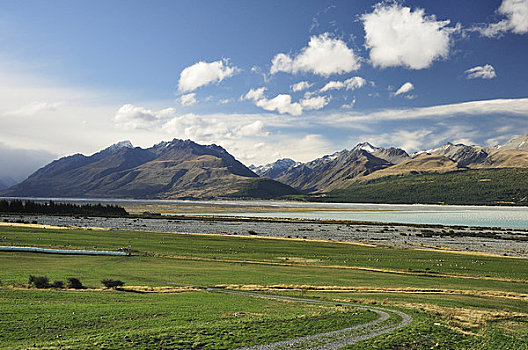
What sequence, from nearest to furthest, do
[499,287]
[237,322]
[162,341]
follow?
[162,341] < [237,322] < [499,287]

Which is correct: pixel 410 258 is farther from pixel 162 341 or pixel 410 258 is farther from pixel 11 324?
pixel 11 324

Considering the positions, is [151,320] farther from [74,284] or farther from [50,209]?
[50,209]

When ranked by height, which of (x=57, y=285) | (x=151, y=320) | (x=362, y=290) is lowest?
(x=362, y=290)

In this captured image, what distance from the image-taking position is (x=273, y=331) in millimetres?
18328

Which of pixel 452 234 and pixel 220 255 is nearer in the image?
pixel 220 255

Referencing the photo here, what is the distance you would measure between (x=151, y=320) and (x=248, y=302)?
28.0ft

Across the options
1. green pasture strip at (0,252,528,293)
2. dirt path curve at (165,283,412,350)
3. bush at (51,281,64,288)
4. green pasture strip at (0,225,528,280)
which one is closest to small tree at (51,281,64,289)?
bush at (51,281,64,288)

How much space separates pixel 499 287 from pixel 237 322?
3148cm

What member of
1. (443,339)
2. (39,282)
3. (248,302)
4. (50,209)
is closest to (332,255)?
(248,302)

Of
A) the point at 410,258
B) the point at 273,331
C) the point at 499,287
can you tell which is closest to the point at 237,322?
the point at 273,331

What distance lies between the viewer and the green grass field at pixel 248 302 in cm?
1738

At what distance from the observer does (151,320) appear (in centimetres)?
1975

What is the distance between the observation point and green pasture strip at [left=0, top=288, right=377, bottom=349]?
16141 millimetres

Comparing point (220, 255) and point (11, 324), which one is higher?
point (11, 324)
